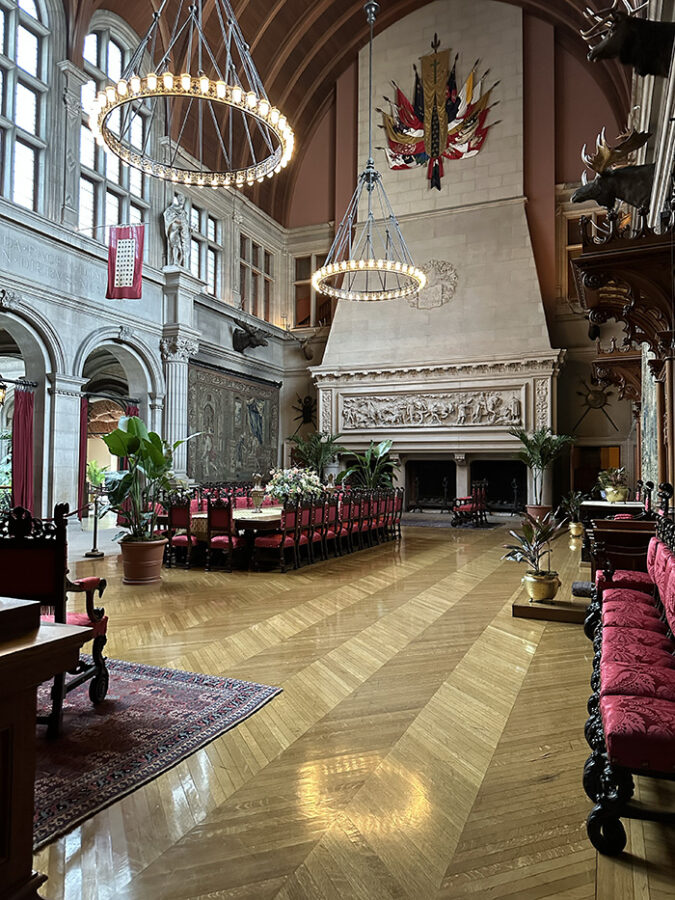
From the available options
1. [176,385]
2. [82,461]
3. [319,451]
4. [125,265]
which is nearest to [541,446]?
[319,451]

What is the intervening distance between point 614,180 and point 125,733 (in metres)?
4.63

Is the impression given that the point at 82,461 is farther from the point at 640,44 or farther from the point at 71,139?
the point at 640,44

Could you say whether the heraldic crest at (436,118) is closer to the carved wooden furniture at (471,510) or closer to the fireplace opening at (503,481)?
the fireplace opening at (503,481)

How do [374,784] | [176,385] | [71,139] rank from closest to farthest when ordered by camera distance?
[374,784], [71,139], [176,385]

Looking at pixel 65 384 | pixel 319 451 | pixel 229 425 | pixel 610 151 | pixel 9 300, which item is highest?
pixel 9 300

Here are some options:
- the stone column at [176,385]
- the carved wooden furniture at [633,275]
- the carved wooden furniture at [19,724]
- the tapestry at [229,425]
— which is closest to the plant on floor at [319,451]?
the tapestry at [229,425]

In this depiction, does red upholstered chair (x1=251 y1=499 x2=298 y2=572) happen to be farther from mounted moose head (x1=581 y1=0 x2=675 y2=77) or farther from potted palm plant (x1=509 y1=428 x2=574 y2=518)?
potted palm plant (x1=509 y1=428 x2=574 y2=518)

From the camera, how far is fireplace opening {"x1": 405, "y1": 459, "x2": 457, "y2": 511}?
1656cm

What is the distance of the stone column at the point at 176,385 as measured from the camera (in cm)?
→ 1281

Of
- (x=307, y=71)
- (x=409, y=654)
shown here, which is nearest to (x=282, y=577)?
(x=409, y=654)

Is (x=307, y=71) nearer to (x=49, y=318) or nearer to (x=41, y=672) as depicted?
(x=49, y=318)

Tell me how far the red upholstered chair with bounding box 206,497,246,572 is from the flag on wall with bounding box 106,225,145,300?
195 inches

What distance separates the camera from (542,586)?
5.21 metres

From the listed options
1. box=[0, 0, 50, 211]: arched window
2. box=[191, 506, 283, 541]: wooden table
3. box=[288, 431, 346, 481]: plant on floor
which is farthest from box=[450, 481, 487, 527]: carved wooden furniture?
box=[0, 0, 50, 211]: arched window
